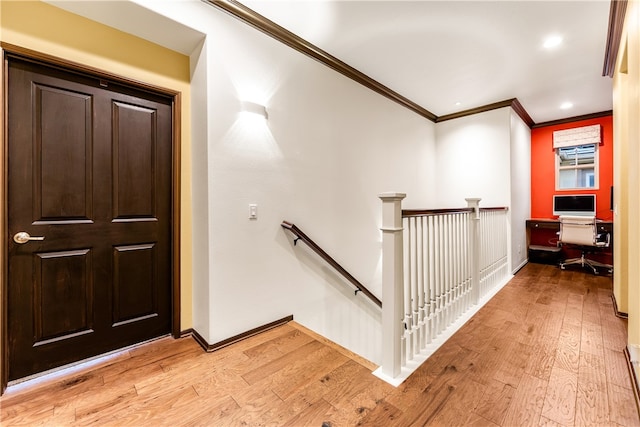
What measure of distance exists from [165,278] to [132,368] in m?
0.64

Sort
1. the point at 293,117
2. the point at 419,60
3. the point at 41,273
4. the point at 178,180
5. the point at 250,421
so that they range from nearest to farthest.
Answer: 1. the point at 250,421
2. the point at 41,273
3. the point at 178,180
4. the point at 293,117
5. the point at 419,60

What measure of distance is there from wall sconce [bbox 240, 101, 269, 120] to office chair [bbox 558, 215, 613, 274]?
4.88 meters

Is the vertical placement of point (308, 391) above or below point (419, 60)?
below

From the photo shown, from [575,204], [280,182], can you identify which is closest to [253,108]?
[280,182]

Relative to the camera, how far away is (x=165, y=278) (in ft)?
7.23

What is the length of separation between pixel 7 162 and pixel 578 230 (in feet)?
21.0

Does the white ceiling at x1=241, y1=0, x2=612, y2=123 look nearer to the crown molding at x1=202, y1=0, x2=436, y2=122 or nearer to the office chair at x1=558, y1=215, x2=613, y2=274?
the crown molding at x1=202, y1=0, x2=436, y2=122

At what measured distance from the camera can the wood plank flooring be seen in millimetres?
1391

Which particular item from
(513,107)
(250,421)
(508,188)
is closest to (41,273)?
(250,421)

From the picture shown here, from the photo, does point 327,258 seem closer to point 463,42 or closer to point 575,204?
point 463,42

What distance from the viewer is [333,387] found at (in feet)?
5.25

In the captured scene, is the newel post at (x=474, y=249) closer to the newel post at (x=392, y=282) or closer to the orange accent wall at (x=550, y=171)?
the newel post at (x=392, y=282)

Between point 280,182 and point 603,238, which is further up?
point 280,182

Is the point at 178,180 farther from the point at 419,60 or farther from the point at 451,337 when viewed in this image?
the point at 419,60
